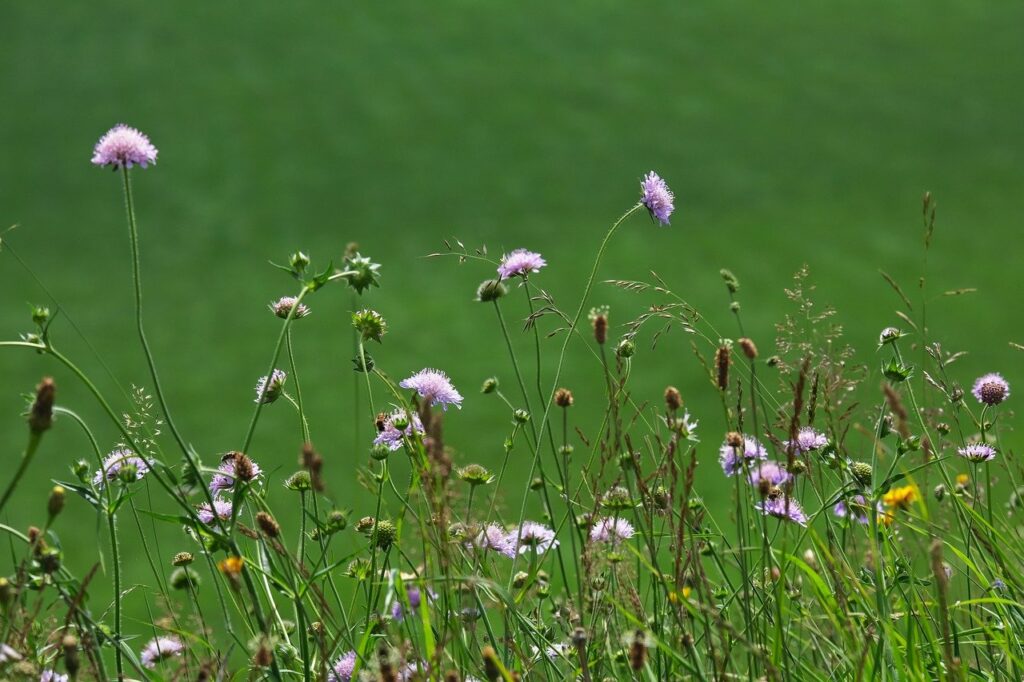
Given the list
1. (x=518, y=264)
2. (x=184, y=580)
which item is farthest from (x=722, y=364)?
(x=184, y=580)

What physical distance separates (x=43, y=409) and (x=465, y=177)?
694 cm

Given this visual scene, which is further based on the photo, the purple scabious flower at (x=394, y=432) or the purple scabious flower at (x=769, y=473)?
the purple scabious flower at (x=769, y=473)

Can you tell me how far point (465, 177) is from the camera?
7.73m

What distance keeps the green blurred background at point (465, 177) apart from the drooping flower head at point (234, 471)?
3276 millimetres

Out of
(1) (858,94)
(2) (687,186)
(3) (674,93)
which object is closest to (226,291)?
(2) (687,186)

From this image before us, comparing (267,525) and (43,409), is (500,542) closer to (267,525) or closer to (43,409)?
(267,525)

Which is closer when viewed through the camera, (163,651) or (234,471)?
(234,471)

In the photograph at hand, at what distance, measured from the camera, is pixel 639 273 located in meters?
6.52

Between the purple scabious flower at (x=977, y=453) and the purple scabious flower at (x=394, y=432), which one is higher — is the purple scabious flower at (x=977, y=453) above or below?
above

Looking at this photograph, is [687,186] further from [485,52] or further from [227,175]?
[227,175]

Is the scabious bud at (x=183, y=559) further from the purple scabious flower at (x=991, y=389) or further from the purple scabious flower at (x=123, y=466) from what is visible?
the purple scabious flower at (x=991, y=389)

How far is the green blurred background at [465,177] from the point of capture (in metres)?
5.89

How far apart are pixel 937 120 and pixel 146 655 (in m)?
7.67

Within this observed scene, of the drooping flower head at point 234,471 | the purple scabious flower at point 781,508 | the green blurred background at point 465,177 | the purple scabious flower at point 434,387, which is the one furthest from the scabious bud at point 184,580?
the green blurred background at point 465,177
